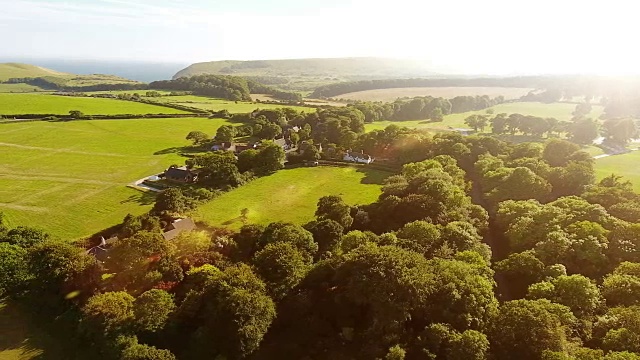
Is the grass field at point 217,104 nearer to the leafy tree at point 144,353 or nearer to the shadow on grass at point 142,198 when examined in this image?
the shadow on grass at point 142,198

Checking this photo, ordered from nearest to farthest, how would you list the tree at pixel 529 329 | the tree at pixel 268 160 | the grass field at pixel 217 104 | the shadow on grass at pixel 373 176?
1. the tree at pixel 529 329
2. the shadow on grass at pixel 373 176
3. the tree at pixel 268 160
4. the grass field at pixel 217 104

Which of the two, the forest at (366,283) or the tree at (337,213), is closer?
the forest at (366,283)

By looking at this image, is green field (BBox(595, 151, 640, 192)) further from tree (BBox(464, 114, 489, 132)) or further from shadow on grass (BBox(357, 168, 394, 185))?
shadow on grass (BBox(357, 168, 394, 185))

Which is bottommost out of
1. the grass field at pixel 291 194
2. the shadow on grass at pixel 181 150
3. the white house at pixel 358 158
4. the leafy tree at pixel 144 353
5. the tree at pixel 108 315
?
the leafy tree at pixel 144 353

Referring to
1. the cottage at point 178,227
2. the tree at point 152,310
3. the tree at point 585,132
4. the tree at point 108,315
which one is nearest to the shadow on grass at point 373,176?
the cottage at point 178,227

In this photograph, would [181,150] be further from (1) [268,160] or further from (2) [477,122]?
(2) [477,122]

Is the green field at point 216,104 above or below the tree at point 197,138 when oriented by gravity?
above

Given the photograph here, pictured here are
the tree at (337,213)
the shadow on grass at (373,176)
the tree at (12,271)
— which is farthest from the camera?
the shadow on grass at (373,176)
